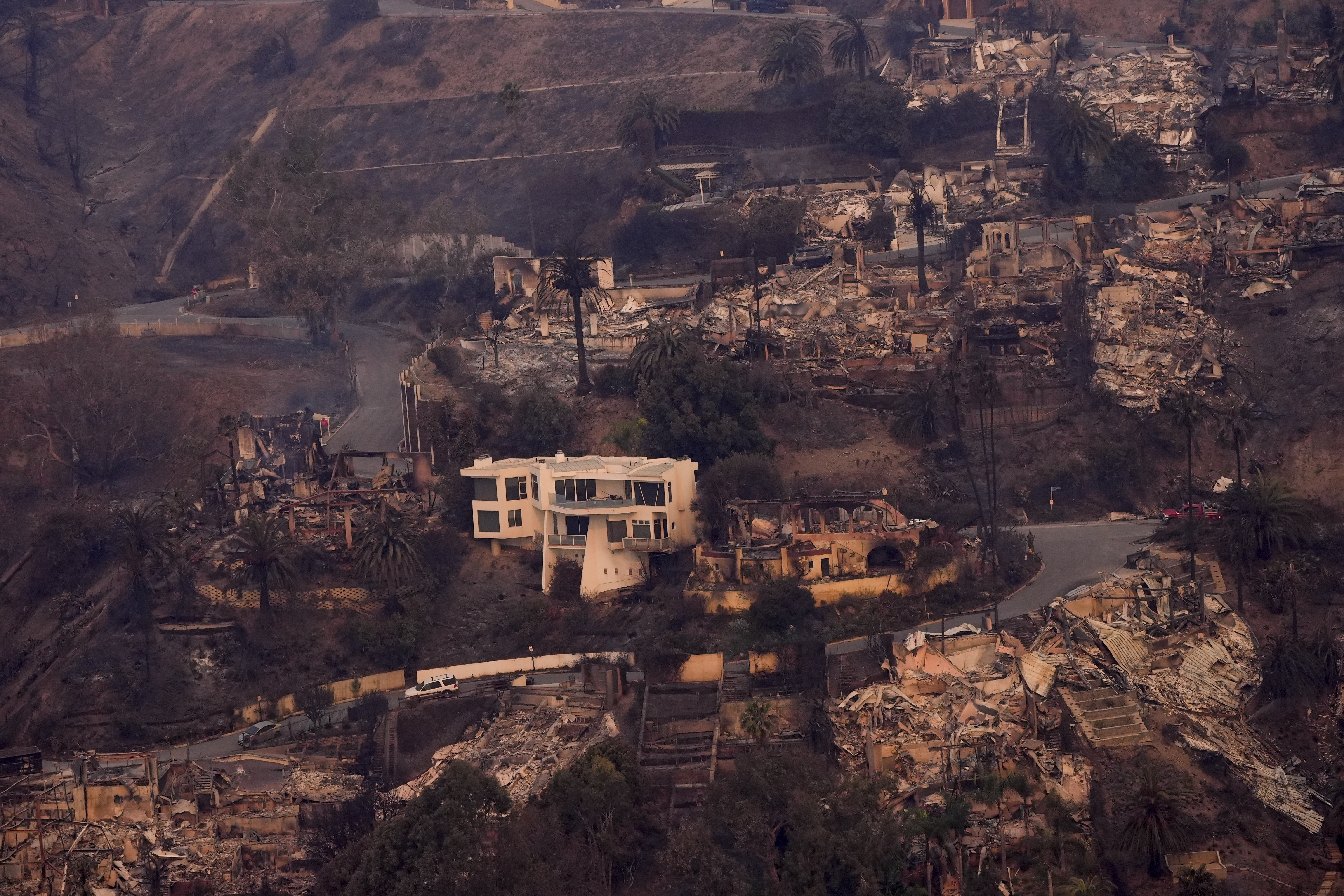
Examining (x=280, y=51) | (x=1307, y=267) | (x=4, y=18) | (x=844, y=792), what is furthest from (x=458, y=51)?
(x=844, y=792)

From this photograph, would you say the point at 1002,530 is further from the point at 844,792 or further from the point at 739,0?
the point at 739,0

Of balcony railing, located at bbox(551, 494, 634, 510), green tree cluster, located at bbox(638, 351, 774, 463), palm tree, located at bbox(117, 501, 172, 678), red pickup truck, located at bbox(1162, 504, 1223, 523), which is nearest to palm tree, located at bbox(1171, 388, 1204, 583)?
red pickup truck, located at bbox(1162, 504, 1223, 523)

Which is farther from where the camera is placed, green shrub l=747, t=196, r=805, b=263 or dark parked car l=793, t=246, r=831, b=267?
green shrub l=747, t=196, r=805, b=263

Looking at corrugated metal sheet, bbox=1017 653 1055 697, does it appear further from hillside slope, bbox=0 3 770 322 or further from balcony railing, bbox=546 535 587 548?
hillside slope, bbox=0 3 770 322

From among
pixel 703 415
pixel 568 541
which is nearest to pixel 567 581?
pixel 568 541

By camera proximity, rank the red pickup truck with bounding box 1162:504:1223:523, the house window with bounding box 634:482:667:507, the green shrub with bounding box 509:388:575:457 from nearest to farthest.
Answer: the red pickup truck with bounding box 1162:504:1223:523
the house window with bounding box 634:482:667:507
the green shrub with bounding box 509:388:575:457

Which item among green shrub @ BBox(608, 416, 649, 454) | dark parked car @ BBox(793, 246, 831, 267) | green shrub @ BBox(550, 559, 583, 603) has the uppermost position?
dark parked car @ BBox(793, 246, 831, 267)
